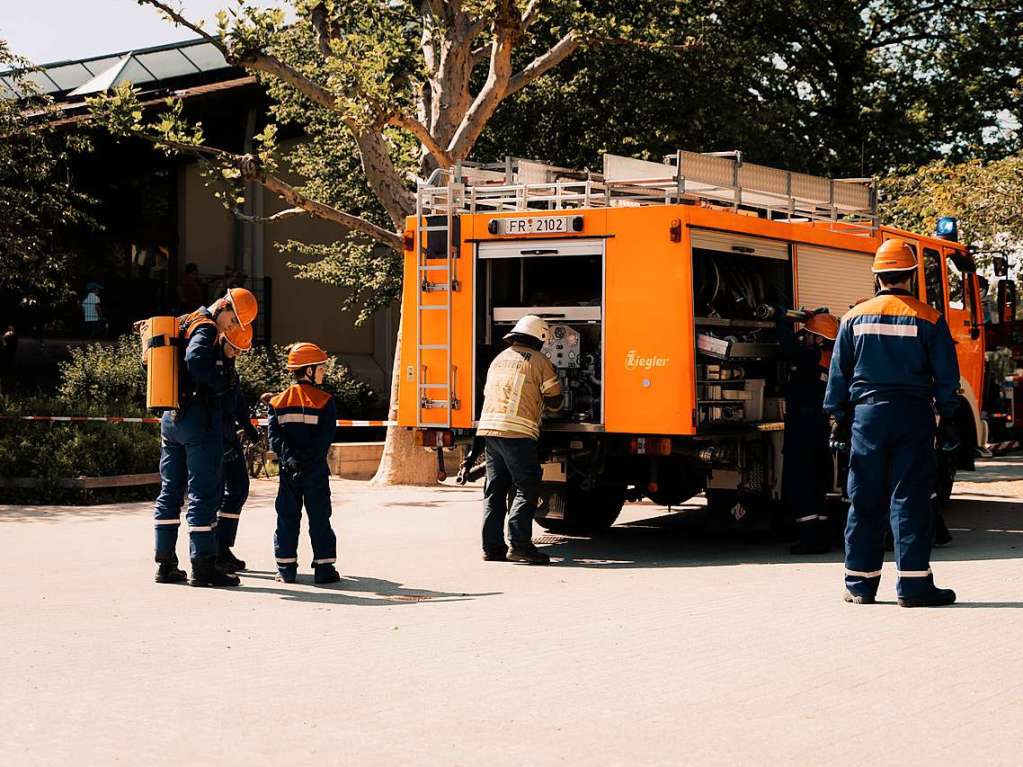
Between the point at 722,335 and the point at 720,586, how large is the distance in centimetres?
291

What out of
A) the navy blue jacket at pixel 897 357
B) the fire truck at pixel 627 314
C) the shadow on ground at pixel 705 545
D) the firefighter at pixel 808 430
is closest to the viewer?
the navy blue jacket at pixel 897 357

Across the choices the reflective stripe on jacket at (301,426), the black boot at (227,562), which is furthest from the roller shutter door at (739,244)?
the black boot at (227,562)

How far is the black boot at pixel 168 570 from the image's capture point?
31.1 ft

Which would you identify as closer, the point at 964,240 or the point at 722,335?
the point at 722,335

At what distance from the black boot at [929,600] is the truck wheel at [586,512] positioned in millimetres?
4008

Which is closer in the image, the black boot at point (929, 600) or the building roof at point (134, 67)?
the black boot at point (929, 600)

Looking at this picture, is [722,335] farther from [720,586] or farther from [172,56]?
[172,56]

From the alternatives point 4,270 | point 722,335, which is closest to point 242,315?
point 722,335

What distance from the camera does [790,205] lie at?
12688 mm

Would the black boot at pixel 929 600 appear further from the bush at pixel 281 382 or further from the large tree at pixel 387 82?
the bush at pixel 281 382

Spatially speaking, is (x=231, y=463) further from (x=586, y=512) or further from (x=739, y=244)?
(x=739, y=244)

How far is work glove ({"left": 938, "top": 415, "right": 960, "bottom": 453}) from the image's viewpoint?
8609 millimetres

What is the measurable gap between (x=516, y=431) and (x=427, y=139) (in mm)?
7261

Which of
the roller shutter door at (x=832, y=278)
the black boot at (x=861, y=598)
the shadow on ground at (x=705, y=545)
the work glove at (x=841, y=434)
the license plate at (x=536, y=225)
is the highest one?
the license plate at (x=536, y=225)
